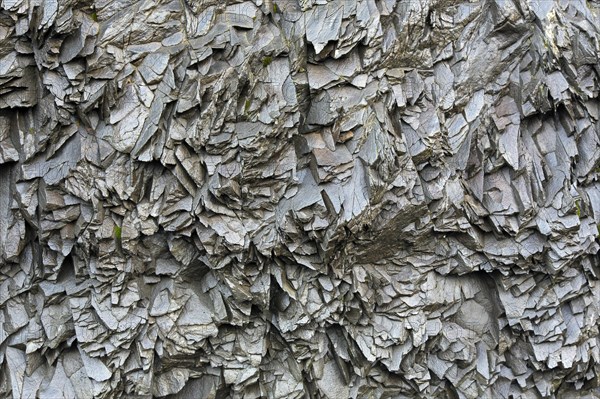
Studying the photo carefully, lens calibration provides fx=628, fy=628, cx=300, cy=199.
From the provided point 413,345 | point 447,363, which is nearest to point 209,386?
point 413,345

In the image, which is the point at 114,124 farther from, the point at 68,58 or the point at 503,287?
the point at 503,287

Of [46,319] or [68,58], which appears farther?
[46,319]

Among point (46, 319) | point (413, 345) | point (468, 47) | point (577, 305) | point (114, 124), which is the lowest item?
point (577, 305)

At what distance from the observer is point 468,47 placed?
13422 millimetres

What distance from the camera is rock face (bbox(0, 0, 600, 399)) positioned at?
1181 centimetres

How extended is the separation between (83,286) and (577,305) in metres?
10.8

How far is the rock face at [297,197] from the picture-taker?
1181 centimetres

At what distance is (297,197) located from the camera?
12.3 metres

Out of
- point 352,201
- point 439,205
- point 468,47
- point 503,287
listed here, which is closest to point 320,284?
point 352,201

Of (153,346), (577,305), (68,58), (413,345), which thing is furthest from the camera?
(577,305)

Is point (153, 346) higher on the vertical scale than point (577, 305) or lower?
higher

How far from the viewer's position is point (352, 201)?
12.2 meters

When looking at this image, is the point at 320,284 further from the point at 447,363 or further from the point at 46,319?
the point at 46,319

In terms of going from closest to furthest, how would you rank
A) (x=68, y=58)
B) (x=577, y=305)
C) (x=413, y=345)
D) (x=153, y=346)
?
(x=68, y=58) < (x=153, y=346) < (x=413, y=345) < (x=577, y=305)
